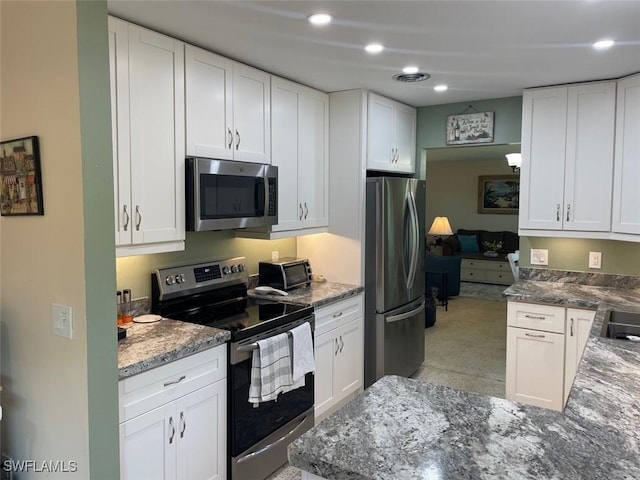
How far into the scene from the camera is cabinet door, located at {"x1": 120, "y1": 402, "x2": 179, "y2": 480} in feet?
6.26

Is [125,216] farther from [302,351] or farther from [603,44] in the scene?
[603,44]

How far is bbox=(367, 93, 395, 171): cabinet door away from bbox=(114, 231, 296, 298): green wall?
0.95 m

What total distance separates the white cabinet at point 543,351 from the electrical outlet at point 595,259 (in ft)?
2.29

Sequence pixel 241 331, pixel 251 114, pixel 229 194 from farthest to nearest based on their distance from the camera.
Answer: pixel 251 114 → pixel 229 194 → pixel 241 331

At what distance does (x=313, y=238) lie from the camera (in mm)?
3838

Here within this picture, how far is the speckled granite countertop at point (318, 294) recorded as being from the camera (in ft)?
10.1

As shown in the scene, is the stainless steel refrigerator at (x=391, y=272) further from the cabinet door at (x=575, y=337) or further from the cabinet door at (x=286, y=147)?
the cabinet door at (x=575, y=337)

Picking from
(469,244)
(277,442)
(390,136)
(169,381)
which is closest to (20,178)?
(169,381)

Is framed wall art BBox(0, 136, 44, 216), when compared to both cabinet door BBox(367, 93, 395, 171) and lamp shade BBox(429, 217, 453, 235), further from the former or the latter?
lamp shade BBox(429, 217, 453, 235)

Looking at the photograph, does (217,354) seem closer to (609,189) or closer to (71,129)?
(71,129)

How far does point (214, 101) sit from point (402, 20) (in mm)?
1124

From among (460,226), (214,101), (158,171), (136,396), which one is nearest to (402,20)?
(214,101)

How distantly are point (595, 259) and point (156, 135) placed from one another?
321 cm

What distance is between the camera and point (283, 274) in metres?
3.37
